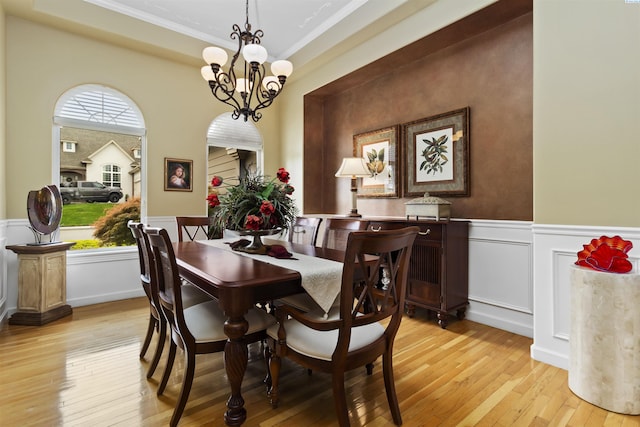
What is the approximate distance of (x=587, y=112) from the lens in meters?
2.13

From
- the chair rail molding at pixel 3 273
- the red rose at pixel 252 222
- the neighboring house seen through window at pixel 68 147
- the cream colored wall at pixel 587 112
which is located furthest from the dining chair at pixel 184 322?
the neighboring house seen through window at pixel 68 147

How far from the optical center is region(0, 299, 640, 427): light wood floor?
5.58 ft

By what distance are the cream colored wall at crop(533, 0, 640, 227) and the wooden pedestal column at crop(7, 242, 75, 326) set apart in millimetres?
4409

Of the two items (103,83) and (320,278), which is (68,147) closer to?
(103,83)

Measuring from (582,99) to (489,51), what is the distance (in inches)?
50.1

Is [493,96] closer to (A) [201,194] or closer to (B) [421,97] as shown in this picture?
(B) [421,97]

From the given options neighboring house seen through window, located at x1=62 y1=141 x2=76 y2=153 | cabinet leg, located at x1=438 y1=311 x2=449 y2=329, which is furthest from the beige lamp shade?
neighboring house seen through window, located at x1=62 y1=141 x2=76 y2=153

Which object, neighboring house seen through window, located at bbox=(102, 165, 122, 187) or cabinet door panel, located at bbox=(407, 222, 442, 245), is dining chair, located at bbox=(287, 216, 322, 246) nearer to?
cabinet door panel, located at bbox=(407, 222, 442, 245)

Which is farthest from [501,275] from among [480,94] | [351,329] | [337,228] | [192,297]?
[192,297]

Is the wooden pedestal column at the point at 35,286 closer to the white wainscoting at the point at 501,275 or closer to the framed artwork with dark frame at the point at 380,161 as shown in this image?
the framed artwork with dark frame at the point at 380,161

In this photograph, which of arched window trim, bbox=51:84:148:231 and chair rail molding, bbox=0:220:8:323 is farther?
arched window trim, bbox=51:84:148:231

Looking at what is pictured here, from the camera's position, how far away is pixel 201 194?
4.55 metres

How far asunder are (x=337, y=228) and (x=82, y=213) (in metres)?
3.18

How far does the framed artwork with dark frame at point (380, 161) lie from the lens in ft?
13.1
